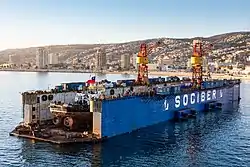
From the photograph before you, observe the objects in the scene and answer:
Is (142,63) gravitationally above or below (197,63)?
below

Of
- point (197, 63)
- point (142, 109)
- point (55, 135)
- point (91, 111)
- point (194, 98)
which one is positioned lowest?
point (55, 135)

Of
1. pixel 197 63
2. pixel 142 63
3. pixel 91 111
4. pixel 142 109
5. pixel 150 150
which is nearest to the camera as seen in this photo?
pixel 150 150

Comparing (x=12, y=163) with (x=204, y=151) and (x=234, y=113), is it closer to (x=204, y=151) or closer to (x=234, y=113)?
(x=204, y=151)

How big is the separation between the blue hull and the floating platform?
1.68 metres

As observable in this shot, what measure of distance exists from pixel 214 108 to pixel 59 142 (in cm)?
3491

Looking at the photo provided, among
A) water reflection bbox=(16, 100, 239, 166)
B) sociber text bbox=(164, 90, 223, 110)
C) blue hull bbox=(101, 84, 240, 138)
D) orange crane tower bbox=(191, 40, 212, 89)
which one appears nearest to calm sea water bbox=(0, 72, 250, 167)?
water reflection bbox=(16, 100, 239, 166)

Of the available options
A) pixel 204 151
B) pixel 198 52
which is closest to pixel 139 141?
pixel 204 151

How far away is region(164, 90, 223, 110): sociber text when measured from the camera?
179 feet

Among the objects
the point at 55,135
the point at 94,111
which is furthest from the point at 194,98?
the point at 55,135

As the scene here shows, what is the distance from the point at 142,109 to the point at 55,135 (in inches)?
427

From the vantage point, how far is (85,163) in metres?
32.3

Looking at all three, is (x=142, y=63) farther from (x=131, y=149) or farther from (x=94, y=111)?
(x=131, y=149)

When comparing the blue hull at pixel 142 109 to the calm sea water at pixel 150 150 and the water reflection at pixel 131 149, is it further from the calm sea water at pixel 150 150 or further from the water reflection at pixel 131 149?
the calm sea water at pixel 150 150

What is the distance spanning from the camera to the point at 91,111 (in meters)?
39.3
